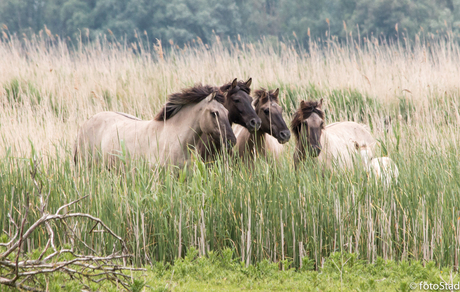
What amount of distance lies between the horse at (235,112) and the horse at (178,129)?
0.12 metres

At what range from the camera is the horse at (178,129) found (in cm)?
543

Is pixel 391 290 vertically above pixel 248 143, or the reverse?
pixel 248 143

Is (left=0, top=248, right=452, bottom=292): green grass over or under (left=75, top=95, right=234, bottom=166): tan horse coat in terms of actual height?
under

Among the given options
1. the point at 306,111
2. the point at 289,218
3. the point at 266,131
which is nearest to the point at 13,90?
the point at 266,131

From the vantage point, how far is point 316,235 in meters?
4.07

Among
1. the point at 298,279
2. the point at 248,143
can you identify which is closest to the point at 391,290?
the point at 298,279

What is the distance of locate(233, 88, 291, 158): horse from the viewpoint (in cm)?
575

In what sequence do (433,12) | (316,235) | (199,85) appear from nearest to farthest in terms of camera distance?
(316,235) → (199,85) → (433,12)

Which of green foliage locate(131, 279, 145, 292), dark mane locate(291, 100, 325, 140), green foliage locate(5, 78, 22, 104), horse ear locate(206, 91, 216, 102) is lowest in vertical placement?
green foliage locate(131, 279, 145, 292)

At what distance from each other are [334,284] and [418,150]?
2.62 m

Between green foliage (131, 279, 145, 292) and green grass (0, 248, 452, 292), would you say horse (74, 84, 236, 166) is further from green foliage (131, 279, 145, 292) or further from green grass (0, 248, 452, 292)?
green foliage (131, 279, 145, 292)

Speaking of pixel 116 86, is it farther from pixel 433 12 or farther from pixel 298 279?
pixel 433 12

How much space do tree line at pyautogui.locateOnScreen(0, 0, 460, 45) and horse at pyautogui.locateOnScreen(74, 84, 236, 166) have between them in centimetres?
2089

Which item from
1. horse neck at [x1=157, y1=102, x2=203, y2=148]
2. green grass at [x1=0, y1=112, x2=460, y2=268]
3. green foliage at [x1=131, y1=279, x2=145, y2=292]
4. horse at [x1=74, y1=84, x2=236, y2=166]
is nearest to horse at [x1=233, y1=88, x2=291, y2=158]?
horse at [x1=74, y1=84, x2=236, y2=166]
